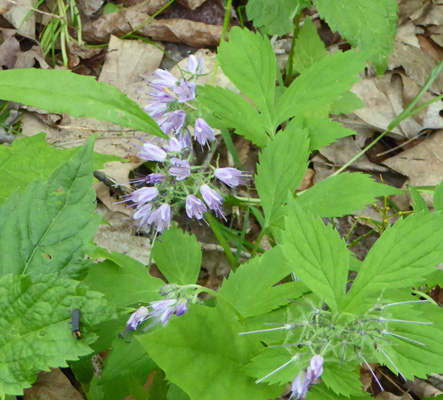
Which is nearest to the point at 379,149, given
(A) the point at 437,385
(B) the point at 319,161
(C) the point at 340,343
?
(B) the point at 319,161

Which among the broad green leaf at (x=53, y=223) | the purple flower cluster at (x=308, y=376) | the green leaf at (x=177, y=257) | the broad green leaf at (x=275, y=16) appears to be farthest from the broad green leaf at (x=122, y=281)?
the broad green leaf at (x=275, y=16)

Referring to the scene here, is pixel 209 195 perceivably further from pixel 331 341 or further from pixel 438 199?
pixel 438 199

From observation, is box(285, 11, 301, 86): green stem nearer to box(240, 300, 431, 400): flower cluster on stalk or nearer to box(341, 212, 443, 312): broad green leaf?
box(341, 212, 443, 312): broad green leaf

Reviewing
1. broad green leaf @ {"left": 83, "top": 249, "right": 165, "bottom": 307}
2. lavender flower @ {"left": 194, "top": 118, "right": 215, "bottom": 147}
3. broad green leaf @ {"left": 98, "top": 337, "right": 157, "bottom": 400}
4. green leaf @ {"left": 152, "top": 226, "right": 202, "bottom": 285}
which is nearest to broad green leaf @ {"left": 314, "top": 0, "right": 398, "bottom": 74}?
lavender flower @ {"left": 194, "top": 118, "right": 215, "bottom": 147}

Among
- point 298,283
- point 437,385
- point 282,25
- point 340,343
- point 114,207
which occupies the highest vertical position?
point 282,25

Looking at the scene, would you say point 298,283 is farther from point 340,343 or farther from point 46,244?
point 46,244

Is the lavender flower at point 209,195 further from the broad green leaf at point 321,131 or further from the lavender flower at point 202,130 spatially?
the broad green leaf at point 321,131
